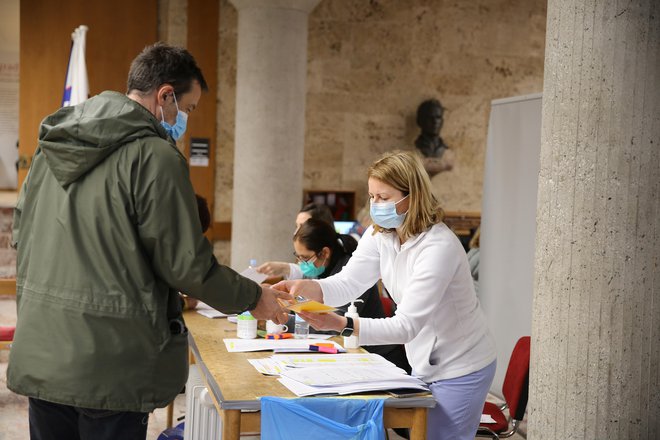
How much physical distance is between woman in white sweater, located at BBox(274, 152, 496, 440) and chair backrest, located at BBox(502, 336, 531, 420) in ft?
2.79

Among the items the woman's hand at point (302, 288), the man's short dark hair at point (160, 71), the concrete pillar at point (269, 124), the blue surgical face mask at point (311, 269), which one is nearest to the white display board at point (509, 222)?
the blue surgical face mask at point (311, 269)

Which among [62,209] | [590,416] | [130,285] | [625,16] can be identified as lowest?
[590,416]

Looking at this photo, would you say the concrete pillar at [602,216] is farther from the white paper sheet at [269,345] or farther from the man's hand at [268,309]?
the white paper sheet at [269,345]

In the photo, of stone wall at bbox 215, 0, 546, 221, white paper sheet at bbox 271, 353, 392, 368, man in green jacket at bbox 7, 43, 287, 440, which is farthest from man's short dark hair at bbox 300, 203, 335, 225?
stone wall at bbox 215, 0, 546, 221

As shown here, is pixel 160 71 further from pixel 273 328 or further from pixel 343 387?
pixel 273 328

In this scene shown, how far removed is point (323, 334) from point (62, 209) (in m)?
2.10

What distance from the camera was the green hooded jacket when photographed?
2.37m

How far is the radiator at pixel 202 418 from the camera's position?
3.50 m

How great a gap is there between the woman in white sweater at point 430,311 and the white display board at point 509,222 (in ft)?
9.59

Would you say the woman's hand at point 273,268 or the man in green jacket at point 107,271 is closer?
the man in green jacket at point 107,271

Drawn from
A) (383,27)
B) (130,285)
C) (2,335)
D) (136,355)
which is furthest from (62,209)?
(383,27)

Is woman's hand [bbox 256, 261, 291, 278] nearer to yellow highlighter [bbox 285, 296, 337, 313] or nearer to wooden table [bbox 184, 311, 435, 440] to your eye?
wooden table [bbox 184, 311, 435, 440]

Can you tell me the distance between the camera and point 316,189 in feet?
35.5

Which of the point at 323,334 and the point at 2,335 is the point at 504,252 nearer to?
the point at 323,334
